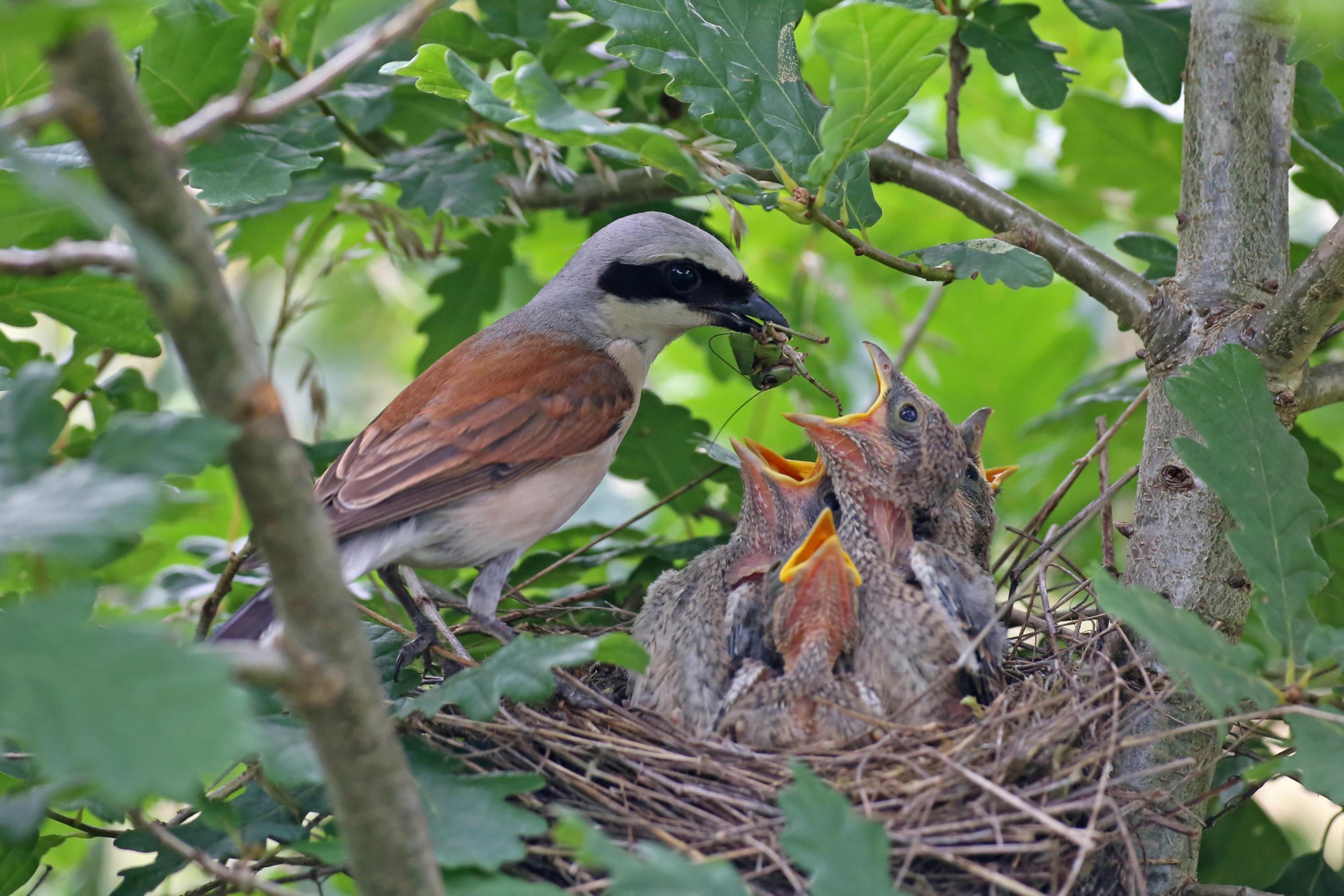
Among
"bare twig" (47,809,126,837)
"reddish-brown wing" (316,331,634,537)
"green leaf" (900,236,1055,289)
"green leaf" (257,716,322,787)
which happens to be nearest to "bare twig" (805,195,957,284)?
"green leaf" (900,236,1055,289)

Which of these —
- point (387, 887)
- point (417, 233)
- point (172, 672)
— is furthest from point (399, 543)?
point (172, 672)

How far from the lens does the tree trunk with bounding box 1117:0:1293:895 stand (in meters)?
2.69

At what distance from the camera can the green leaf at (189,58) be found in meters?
2.97

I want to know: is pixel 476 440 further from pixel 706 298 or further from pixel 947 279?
pixel 947 279

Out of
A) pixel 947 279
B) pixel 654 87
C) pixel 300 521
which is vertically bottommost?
pixel 300 521

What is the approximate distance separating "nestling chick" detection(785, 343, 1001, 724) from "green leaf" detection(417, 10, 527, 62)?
146 centimetres

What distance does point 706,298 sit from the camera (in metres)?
3.86

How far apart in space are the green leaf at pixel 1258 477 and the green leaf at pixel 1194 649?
0.21m

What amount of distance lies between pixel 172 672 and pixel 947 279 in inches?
78.2

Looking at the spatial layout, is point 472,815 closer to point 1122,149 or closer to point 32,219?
point 32,219

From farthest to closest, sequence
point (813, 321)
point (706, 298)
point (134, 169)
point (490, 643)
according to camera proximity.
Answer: point (813, 321), point (706, 298), point (490, 643), point (134, 169)

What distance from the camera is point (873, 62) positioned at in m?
2.09

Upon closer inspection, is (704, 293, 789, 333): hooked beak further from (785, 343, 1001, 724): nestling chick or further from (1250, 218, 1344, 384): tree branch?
(1250, 218, 1344, 384): tree branch

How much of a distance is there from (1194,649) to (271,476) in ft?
5.11
